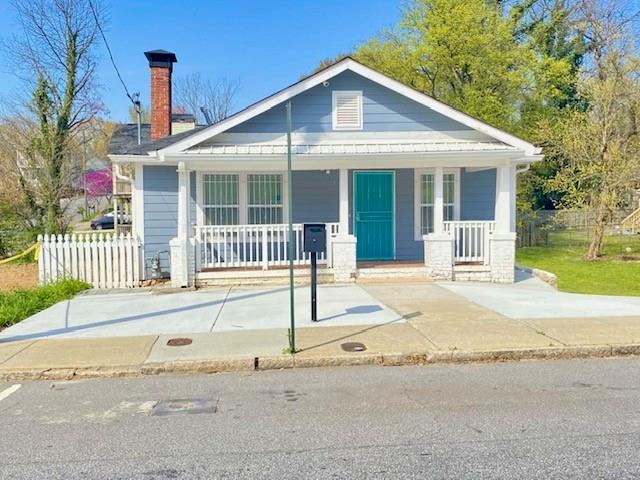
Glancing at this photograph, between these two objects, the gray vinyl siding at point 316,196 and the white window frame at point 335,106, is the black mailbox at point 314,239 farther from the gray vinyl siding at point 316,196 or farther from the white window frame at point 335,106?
the gray vinyl siding at point 316,196

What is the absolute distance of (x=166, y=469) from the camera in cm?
347

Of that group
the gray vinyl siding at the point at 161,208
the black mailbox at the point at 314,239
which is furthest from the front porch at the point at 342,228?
the black mailbox at the point at 314,239

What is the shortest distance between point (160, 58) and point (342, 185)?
749cm

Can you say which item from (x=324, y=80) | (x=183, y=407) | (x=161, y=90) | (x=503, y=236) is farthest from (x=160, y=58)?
(x=183, y=407)

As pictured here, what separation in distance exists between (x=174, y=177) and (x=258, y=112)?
9.04ft

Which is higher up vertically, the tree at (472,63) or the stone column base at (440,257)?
the tree at (472,63)

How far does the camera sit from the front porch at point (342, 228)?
1109 cm

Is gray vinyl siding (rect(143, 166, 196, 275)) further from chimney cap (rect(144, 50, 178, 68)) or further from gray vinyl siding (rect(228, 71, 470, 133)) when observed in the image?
chimney cap (rect(144, 50, 178, 68))

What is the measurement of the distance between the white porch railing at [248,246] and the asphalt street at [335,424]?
228 inches

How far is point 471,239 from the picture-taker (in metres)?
11.9

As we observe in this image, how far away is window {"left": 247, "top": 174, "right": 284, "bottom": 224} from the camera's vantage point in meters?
12.6

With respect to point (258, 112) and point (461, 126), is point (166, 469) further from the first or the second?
point (461, 126)

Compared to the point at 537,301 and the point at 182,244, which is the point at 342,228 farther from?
the point at 537,301

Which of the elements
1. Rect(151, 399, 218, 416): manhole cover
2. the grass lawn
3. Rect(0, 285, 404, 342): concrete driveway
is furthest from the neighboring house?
Rect(151, 399, 218, 416): manhole cover
